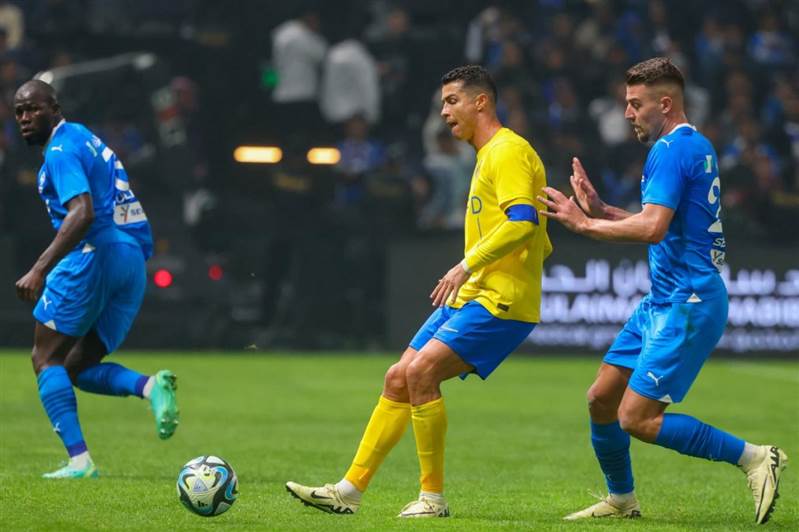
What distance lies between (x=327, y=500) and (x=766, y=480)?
7.41ft

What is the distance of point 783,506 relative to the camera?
9.01 metres

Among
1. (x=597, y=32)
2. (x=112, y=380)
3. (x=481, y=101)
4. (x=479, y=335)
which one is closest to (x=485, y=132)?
(x=481, y=101)

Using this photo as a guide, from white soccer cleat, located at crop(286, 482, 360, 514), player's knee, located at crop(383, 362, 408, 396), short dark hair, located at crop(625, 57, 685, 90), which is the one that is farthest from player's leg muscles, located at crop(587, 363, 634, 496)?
short dark hair, located at crop(625, 57, 685, 90)

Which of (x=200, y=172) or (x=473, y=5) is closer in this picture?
(x=200, y=172)

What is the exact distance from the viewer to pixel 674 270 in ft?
26.2

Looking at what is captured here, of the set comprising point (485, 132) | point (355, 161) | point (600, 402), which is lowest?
point (600, 402)

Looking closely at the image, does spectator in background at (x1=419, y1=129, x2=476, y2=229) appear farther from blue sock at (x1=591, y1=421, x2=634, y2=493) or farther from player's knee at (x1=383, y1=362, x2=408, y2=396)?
player's knee at (x1=383, y1=362, x2=408, y2=396)

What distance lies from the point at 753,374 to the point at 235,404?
738 cm

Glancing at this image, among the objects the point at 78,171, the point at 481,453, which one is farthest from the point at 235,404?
the point at 78,171

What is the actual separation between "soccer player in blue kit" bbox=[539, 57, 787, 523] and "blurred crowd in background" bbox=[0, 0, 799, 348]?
1282 centimetres

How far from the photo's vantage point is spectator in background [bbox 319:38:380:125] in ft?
72.7

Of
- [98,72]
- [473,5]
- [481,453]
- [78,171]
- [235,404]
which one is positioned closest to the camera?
[78,171]

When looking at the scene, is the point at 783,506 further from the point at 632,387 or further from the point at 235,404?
the point at 235,404

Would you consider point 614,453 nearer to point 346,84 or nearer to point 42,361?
point 42,361
